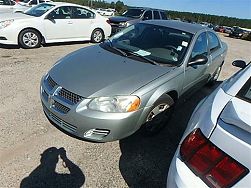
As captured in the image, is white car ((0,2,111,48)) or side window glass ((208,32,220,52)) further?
white car ((0,2,111,48))

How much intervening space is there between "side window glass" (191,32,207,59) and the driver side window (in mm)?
5384

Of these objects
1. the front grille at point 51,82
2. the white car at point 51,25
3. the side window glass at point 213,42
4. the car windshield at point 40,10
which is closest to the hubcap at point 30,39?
the white car at point 51,25

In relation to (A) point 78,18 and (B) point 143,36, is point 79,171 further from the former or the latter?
(A) point 78,18

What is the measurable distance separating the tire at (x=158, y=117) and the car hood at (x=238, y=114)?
1.52 meters

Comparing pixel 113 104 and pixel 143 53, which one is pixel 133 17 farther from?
pixel 113 104

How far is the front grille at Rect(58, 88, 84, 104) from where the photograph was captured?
9.29 feet

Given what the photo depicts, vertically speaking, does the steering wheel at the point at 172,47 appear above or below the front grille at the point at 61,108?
above

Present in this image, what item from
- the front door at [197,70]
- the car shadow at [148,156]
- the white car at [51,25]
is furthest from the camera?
the white car at [51,25]

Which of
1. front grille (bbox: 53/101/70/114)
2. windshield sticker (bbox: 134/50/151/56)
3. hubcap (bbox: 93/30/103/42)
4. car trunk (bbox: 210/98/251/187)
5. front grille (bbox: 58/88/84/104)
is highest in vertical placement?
car trunk (bbox: 210/98/251/187)

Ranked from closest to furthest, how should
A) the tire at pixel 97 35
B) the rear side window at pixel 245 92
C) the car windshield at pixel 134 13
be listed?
the rear side window at pixel 245 92 → the tire at pixel 97 35 → the car windshield at pixel 134 13

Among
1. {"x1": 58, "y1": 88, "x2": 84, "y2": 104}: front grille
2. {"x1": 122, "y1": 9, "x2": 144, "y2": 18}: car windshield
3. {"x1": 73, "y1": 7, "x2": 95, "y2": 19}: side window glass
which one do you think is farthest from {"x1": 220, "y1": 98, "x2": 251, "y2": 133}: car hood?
{"x1": 122, "y1": 9, "x2": 144, "y2": 18}: car windshield

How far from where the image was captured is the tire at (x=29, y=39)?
24.0ft

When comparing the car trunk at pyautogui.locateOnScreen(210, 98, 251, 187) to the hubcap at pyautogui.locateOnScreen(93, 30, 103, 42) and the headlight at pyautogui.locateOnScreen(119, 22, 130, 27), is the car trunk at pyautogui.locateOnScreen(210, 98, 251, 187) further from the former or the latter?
the headlight at pyautogui.locateOnScreen(119, 22, 130, 27)

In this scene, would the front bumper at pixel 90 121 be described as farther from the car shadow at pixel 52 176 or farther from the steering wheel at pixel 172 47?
the steering wheel at pixel 172 47
